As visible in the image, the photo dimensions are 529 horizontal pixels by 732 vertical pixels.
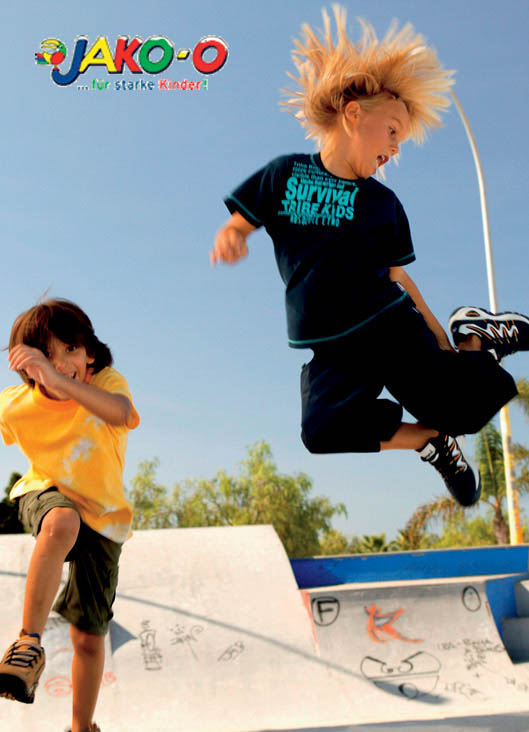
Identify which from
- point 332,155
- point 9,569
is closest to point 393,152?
point 332,155

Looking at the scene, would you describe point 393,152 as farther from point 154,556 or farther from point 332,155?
point 154,556

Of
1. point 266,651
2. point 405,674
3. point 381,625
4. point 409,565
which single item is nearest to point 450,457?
point 266,651

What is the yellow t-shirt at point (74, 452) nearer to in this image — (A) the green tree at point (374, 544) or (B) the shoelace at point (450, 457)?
(B) the shoelace at point (450, 457)

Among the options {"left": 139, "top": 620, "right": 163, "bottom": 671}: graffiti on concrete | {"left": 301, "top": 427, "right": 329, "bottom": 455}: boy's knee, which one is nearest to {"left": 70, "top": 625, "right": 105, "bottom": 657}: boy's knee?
{"left": 301, "top": 427, "right": 329, "bottom": 455}: boy's knee

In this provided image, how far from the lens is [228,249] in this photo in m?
2.59

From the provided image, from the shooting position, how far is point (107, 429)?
3.00m

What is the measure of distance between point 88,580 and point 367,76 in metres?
2.40

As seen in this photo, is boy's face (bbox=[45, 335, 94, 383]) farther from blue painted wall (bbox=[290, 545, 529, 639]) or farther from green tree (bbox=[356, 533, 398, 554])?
green tree (bbox=[356, 533, 398, 554])

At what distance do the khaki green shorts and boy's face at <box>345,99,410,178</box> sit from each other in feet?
6.18

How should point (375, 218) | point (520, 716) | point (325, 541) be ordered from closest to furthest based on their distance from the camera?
point (375, 218), point (520, 716), point (325, 541)

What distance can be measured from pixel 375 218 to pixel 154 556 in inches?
363

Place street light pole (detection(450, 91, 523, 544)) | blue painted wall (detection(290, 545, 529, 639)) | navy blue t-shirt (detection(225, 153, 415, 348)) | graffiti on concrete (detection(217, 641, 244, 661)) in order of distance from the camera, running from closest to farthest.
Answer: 1. navy blue t-shirt (detection(225, 153, 415, 348))
2. graffiti on concrete (detection(217, 641, 244, 661))
3. street light pole (detection(450, 91, 523, 544))
4. blue painted wall (detection(290, 545, 529, 639))

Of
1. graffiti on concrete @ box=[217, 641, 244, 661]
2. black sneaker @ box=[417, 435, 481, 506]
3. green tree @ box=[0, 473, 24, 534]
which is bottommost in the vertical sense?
graffiti on concrete @ box=[217, 641, 244, 661]

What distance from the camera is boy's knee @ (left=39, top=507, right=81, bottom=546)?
8.88ft
